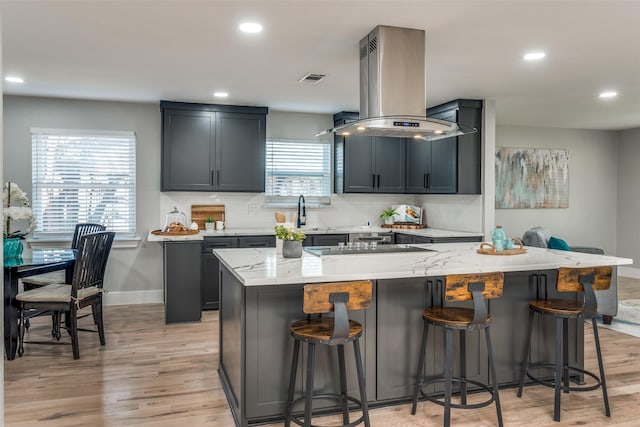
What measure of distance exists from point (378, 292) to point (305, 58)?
2.08 m

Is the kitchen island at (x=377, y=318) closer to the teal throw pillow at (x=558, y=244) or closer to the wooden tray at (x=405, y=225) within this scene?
the teal throw pillow at (x=558, y=244)

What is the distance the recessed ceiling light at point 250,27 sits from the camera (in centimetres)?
325

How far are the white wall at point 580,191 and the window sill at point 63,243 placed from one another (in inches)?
209

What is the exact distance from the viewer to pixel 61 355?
13.2 ft

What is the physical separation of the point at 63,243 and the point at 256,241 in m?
2.24

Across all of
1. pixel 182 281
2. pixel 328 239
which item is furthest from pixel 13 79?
pixel 328 239

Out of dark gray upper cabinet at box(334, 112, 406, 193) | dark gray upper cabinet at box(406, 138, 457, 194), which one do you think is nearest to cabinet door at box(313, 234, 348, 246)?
dark gray upper cabinet at box(334, 112, 406, 193)

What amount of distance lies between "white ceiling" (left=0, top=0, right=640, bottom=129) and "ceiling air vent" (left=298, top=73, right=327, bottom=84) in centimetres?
11

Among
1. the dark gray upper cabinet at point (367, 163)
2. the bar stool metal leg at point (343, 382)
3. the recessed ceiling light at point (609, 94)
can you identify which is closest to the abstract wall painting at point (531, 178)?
the dark gray upper cabinet at point (367, 163)

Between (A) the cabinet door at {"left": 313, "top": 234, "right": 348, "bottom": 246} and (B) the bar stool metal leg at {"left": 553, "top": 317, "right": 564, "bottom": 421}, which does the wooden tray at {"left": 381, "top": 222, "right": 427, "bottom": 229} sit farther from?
(B) the bar stool metal leg at {"left": 553, "top": 317, "right": 564, "bottom": 421}

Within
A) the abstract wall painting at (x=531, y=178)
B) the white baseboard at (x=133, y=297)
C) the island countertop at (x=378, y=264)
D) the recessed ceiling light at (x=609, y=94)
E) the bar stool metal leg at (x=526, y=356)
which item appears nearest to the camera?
the island countertop at (x=378, y=264)

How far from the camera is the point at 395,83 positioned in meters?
3.31

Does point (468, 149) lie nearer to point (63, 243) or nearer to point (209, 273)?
point (209, 273)

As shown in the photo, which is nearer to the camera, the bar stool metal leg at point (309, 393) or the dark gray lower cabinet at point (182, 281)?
the bar stool metal leg at point (309, 393)
